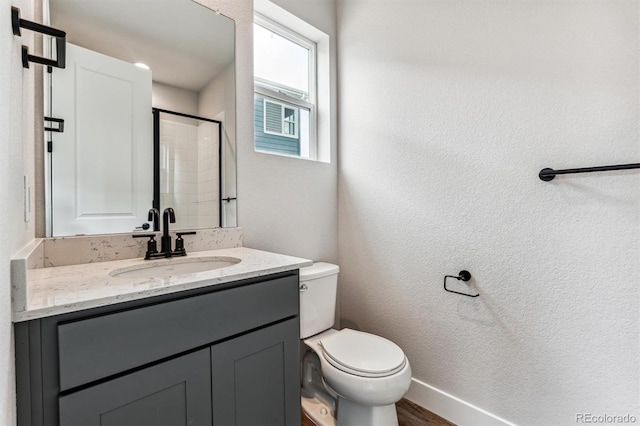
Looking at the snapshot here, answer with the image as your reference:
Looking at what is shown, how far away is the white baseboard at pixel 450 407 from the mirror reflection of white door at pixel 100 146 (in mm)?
1656

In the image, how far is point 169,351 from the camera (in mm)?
829

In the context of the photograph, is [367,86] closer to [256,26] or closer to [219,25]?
[256,26]

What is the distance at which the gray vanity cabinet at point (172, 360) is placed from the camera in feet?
2.22

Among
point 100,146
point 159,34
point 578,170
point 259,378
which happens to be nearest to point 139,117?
point 100,146

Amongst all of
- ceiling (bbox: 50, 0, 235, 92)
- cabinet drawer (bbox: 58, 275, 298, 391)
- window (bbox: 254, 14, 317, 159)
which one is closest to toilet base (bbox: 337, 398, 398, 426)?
cabinet drawer (bbox: 58, 275, 298, 391)

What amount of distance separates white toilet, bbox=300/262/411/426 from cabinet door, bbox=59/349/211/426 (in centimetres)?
61

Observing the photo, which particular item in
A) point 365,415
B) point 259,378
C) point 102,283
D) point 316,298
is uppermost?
point 102,283

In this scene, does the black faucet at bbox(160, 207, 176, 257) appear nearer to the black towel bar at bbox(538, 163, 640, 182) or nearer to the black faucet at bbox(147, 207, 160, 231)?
the black faucet at bbox(147, 207, 160, 231)

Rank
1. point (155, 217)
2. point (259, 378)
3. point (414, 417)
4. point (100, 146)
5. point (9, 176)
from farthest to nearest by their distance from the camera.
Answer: point (414, 417), point (155, 217), point (100, 146), point (259, 378), point (9, 176)

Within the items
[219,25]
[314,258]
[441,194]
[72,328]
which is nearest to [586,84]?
[441,194]

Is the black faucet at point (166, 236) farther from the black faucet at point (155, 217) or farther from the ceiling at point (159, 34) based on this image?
the ceiling at point (159, 34)

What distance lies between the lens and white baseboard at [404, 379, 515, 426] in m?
1.40

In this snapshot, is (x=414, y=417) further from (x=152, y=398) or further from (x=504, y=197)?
(x=152, y=398)

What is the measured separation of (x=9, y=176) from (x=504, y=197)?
164 cm
